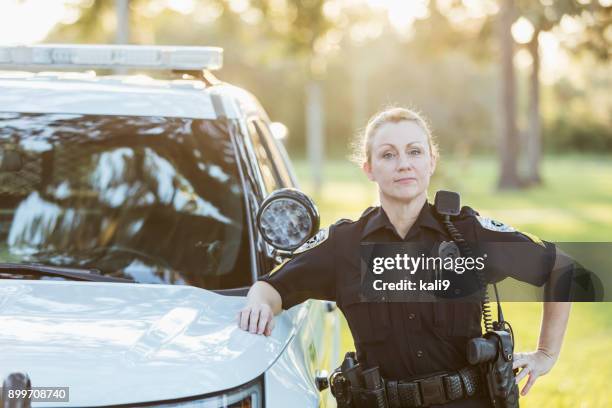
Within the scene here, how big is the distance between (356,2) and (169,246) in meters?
24.5

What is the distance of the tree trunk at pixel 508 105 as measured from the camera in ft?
93.7

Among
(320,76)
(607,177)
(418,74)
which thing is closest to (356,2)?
(320,76)

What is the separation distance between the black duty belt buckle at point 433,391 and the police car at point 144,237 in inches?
12.4

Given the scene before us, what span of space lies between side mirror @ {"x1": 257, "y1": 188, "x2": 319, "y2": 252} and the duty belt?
2.14 feet

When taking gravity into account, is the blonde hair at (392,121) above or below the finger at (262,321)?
above

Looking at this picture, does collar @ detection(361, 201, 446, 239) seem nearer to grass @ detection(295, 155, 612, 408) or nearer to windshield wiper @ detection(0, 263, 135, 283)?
windshield wiper @ detection(0, 263, 135, 283)

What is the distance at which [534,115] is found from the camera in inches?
1452

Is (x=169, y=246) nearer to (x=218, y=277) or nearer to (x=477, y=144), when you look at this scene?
(x=218, y=277)

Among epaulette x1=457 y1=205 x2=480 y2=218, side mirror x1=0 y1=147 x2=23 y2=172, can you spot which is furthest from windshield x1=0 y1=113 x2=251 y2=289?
epaulette x1=457 y1=205 x2=480 y2=218

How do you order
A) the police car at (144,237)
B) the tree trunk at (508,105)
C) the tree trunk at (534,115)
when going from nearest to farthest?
the police car at (144,237), the tree trunk at (508,105), the tree trunk at (534,115)

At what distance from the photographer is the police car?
258 cm

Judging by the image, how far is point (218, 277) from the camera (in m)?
3.59

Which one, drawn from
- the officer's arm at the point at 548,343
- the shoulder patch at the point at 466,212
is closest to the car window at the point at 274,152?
the shoulder patch at the point at 466,212

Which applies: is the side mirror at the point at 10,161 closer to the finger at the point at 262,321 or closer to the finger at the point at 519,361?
the finger at the point at 262,321
